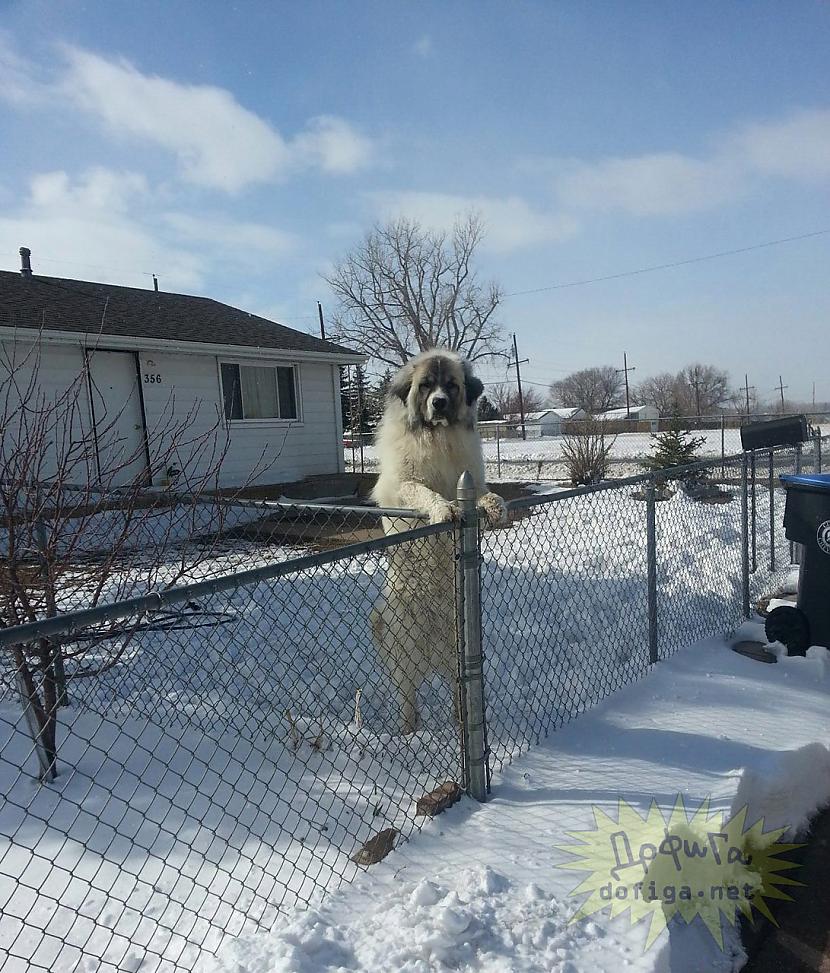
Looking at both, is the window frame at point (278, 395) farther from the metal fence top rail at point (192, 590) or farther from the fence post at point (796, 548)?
the metal fence top rail at point (192, 590)

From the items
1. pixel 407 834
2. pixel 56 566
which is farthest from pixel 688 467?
pixel 56 566

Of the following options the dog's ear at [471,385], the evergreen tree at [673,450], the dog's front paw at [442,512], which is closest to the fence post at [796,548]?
the dog's ear at [471,385]

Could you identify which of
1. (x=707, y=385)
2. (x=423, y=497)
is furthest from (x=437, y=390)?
(x=707, y=385)

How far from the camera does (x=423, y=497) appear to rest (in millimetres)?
3531

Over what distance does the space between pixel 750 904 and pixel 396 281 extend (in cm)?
3467

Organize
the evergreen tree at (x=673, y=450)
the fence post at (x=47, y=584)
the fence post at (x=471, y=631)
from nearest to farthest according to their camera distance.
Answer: the fence post at (x=471, y=631) → the fence post at (x=47, y=584) → the evergreen tree at (x=673, y=450)

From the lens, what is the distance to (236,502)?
395cm

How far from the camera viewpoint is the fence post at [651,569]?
4.26 metres

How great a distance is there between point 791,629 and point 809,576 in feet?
1.35

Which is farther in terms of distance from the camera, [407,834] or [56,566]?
[56,566]

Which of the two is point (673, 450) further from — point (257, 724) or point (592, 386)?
point (592, 386)

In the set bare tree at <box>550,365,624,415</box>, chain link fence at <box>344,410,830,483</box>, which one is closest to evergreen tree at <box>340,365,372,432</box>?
chain link fence at <box>344,410,830,483</box>

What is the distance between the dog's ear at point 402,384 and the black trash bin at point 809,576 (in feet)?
10.0

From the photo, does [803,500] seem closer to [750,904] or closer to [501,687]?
[501,687]
